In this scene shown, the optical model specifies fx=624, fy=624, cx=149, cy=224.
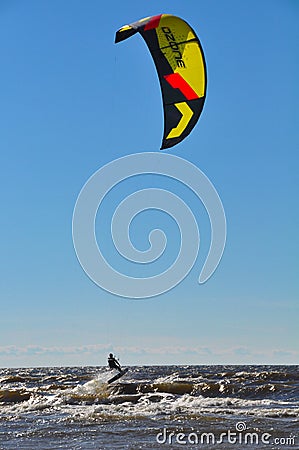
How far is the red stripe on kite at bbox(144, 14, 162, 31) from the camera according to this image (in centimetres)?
959

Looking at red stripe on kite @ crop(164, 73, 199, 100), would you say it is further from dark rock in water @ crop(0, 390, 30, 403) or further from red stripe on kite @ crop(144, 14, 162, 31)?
dark rock in water @ crop(0, 390, 30, 403)

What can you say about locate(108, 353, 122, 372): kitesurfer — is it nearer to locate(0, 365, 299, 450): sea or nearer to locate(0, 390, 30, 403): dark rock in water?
locate(0, 365, 299, 450): sea

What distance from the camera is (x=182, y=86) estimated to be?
10.0 metres

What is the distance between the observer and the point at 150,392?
62.0 feet

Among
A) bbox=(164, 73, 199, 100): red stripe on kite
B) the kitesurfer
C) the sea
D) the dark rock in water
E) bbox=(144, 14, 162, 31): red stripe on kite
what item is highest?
bbox=(144, 14, 162, 31): red stripe on kite

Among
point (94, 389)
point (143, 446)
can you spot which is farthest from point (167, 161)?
point (94, 389)

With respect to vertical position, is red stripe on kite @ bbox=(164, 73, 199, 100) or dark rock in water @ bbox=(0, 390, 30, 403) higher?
red stripe on kite @ bbox=(164, 73, 199, 100)

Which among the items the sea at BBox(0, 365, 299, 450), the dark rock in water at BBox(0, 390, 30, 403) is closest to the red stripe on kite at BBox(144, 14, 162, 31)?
the sea at BBox(0, 365, 299, 450)
